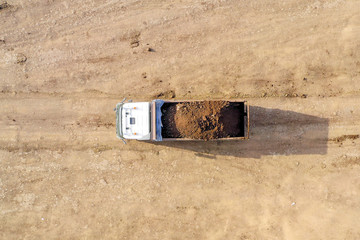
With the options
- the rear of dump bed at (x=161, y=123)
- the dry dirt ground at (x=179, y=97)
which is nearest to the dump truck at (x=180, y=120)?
the rear of dump bed at (x=161, y=123)

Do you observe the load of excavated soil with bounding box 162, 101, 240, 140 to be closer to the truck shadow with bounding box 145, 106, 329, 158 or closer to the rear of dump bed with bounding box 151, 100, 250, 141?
the rear of dump bed with bounding box 151, 100, 250, 141

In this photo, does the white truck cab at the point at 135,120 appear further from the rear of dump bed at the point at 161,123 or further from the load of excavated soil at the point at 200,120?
the load of excavated soil at the point at 200,120

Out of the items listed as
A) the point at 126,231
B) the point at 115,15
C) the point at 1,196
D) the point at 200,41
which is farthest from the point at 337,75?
the point at 1,196

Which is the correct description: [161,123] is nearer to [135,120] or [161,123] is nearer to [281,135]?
[135,120]

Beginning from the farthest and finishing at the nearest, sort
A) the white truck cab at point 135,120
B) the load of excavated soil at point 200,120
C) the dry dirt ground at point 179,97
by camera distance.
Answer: the dry dirt ground at point 179,97 → the white truck cab at point 135,120 → the load of excavated soil at point 200,120

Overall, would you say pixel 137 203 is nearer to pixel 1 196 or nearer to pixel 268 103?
pixel 1 196

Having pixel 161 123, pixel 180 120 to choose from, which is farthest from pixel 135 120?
pixel 180 120
